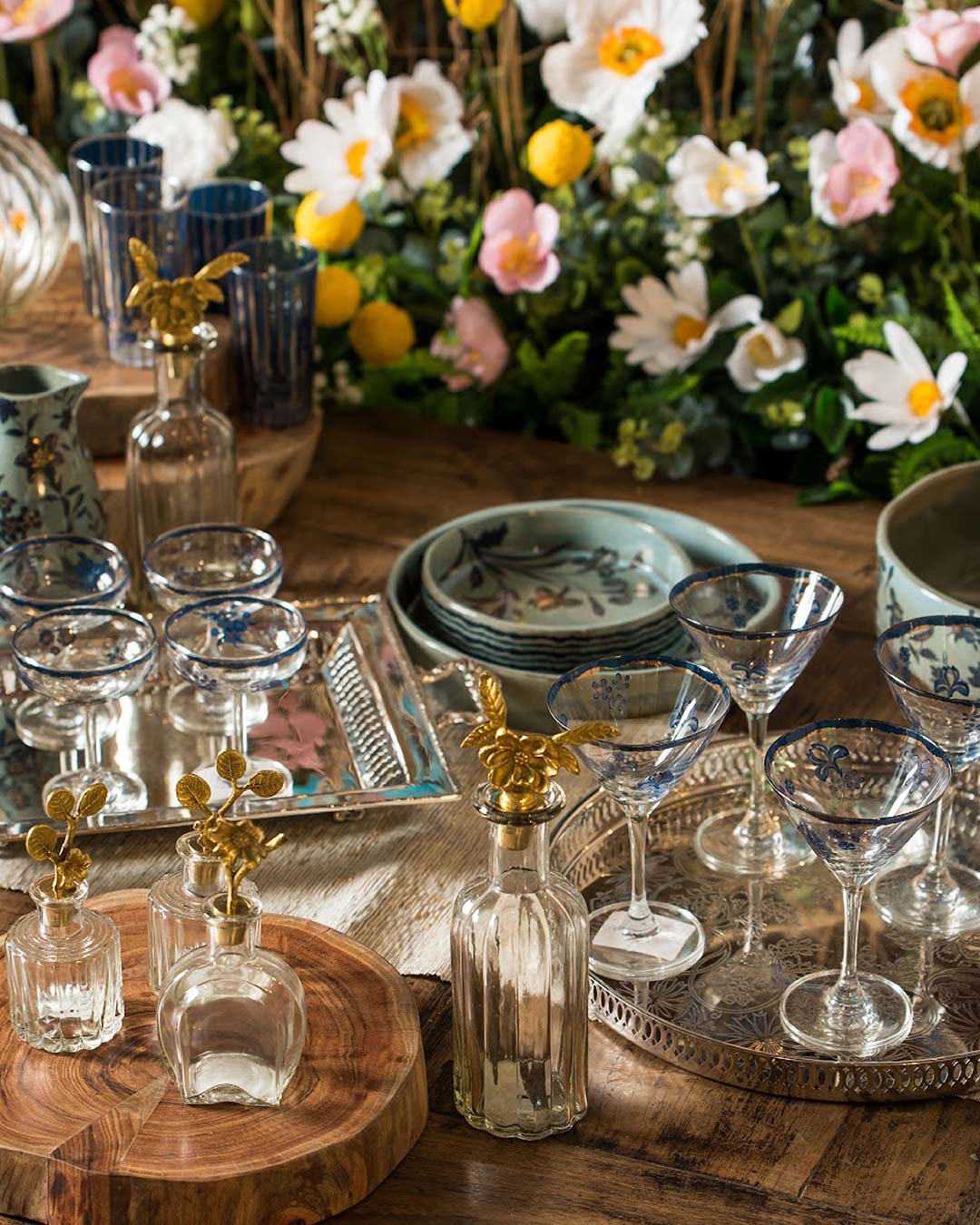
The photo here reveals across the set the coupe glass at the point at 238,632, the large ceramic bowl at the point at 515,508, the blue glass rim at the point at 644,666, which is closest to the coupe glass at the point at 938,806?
the blue glass rim at the point at 644,666

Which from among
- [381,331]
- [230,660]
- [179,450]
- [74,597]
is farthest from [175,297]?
[381,331]

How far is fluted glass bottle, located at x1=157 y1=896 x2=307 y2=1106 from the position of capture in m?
0.87

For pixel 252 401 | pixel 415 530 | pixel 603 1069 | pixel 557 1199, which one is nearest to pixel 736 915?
pixel 603 1069

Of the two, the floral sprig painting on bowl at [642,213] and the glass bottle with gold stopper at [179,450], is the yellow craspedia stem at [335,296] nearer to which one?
the floral sprig painting on bowl at [642,213]

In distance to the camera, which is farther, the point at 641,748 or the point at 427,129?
the point at 427,129

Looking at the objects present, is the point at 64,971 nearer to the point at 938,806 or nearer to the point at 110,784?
the point at 110,784

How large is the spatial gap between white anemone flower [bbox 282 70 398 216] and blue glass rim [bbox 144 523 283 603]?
447 millimetres

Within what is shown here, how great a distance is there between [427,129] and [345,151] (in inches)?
3.5

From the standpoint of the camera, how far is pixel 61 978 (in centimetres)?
92

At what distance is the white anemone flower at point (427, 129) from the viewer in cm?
172

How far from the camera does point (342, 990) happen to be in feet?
3.15

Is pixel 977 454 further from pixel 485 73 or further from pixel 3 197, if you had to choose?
pixel 3 197

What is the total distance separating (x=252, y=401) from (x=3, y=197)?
0.99 ft

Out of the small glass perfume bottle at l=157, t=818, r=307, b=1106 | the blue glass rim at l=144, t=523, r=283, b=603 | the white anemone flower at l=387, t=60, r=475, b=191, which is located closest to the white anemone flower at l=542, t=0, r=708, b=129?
the white anemone flower at l=387, t=60, r=475, b=191
